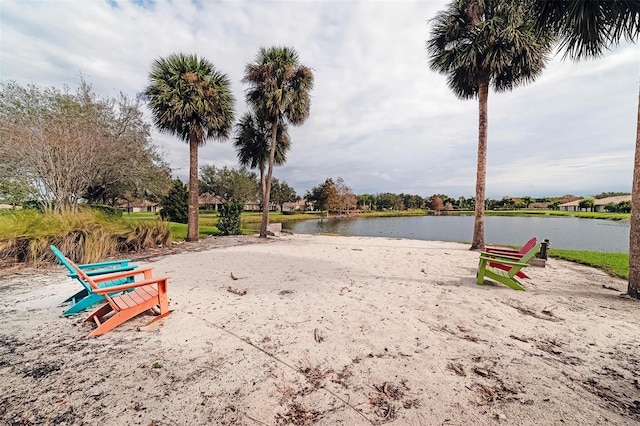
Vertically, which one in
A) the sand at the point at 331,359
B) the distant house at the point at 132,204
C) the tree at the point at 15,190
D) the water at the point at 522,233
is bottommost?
the water at the point at 522,233

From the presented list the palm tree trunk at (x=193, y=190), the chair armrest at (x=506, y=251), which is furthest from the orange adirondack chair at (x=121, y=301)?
the palm tree trunk at (x=193, y=190)

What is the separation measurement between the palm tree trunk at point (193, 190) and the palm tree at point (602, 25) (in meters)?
12.4

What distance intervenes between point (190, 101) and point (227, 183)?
34.6 m

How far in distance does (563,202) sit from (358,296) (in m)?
104

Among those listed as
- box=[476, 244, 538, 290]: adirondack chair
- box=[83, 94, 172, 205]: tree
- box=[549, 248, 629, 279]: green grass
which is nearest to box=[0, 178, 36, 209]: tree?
box=[83, 94, 172, 205]: tree

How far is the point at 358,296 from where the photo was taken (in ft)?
14.7

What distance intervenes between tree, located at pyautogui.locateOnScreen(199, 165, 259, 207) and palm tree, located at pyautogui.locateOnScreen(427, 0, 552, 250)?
36954mm

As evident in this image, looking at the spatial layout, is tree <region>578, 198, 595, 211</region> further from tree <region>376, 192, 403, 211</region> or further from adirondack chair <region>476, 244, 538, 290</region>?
adirondack chair <region>476, 244, 538, 290</region>

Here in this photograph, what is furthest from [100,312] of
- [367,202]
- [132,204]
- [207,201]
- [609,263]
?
[367,202]

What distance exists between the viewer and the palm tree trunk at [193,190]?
11.9 metres

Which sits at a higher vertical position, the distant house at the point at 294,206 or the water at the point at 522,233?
the distant house at the point at 294,206

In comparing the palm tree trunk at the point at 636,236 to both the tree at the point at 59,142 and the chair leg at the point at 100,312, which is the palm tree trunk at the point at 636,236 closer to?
the chair leg at the point at 100,312

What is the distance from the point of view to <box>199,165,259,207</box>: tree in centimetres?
4356

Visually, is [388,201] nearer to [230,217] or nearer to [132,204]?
[132,204]
